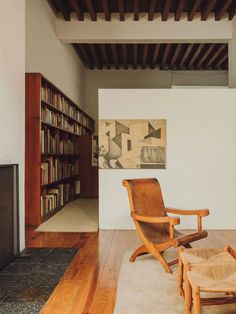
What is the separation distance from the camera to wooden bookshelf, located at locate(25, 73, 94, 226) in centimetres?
527

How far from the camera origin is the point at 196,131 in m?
5.23

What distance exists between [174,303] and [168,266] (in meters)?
0.71

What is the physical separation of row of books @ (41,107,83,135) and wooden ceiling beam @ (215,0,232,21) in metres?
3.71

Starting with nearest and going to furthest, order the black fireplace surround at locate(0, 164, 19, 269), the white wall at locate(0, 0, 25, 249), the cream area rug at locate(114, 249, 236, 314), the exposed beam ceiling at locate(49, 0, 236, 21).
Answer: the cream area rug at locate(114, 249, 236, 314) → the black fireplace surround at locate(0, 164, 19, 269) → the white wall at locate(0, 0, 25, 249) → the exposed beam ceiling at locate(49, 0, 236, 21)

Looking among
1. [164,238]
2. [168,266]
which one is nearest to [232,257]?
[168,266]

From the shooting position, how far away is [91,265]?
11.3 ft

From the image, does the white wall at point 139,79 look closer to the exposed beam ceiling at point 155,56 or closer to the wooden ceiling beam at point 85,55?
the exposed beam ceiling at point 155,56

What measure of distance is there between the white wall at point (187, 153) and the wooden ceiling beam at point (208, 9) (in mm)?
2192

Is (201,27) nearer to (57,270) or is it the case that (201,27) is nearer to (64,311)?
(57,270)

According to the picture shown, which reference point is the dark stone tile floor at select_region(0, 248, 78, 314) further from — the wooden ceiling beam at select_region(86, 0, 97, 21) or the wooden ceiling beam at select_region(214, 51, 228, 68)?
the wooden ceiling beam at select_region(214, 51, 228, 68)

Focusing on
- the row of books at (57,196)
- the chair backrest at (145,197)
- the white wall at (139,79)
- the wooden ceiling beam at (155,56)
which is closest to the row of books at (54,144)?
the row of books at (57,196)

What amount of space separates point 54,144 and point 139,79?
18.3ft

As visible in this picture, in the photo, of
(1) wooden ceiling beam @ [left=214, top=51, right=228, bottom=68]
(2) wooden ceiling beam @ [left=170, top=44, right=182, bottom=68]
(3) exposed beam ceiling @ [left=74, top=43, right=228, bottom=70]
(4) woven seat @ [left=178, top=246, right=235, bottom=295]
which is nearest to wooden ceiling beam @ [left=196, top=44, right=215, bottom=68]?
(3) exposed beam ceiling @ [left=74, top=43, right=228, bottom=70]

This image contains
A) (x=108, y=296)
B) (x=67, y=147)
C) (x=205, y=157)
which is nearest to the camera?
(x=108, y=296)
